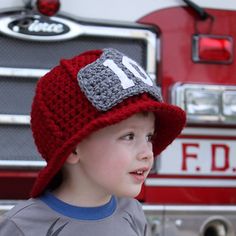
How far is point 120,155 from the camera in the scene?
162 centimetres

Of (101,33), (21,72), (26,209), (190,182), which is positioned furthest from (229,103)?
(26,209)

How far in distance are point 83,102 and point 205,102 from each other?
1.34 m

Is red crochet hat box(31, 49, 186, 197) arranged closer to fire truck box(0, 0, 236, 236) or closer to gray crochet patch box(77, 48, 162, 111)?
gray crochet patch box(77, 48, 162, 111)

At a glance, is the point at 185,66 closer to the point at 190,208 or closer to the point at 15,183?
the point at 190,208

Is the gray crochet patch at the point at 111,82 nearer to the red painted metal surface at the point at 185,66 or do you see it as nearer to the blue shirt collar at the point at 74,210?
the blue shirt collar at the point at 74,210

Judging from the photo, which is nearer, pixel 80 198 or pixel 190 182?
pixel 80 198

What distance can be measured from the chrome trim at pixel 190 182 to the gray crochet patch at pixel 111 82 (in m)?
1.25

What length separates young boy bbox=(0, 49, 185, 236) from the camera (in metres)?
1.60

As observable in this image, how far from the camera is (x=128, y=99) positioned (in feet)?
5.29

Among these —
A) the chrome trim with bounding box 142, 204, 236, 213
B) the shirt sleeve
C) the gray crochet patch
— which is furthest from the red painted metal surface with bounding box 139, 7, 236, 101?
the shirt sleeve

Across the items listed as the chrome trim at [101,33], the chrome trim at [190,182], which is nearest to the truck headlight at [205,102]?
the chrome trim at [101,33]

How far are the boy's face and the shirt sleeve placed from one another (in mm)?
203

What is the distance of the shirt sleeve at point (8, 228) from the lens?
1.62 meters

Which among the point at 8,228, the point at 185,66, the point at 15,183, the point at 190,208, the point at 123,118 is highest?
the point at 123,118
